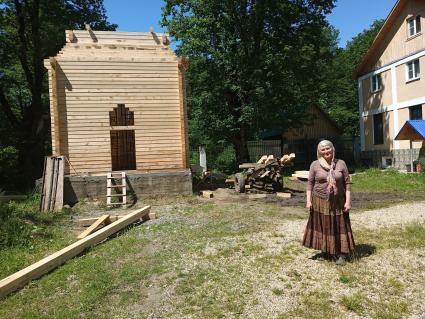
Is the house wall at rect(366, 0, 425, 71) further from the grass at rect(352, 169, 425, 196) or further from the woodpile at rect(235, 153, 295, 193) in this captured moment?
the woodpile at rect(235, 153, 295, 193)

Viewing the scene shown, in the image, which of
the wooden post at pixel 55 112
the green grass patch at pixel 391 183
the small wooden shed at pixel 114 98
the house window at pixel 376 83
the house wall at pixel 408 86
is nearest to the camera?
the wooden post at pixel 55 112

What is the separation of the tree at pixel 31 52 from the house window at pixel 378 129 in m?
21.6

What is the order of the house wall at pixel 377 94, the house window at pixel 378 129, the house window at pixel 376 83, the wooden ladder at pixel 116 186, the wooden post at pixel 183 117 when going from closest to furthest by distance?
the wooden ladder at pixel 116 186 < the wooden post at pixel 183 117 < the house wall at pixel 377 94 < the house window at pixel 378 129 < the house window at pixel 376 83

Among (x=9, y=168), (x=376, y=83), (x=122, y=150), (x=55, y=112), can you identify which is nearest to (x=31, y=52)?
(x=9, y=168)

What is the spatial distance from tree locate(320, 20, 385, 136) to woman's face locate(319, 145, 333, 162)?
43836mm

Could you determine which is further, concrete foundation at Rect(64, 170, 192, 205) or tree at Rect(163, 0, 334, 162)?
tree at Rect(163, 0, 334, 162)

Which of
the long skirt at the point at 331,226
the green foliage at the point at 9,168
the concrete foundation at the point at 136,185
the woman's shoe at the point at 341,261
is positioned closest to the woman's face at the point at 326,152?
the long skirt at the point at 331,226

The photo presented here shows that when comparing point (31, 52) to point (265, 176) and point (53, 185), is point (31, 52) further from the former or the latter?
point (265, 176)

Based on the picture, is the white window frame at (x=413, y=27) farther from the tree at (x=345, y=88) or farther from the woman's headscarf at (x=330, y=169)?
the tree at (x=345, y=88)

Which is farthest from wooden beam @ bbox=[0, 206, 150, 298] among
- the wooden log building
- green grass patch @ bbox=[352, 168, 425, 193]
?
green grass patch @ bbox=[352, 168, 425, 193]

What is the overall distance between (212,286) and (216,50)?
20.6m

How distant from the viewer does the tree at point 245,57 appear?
23.7 metres

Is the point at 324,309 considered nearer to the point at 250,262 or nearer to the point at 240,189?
the point at 250,262

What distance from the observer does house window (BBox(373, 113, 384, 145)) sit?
87.0 feet
